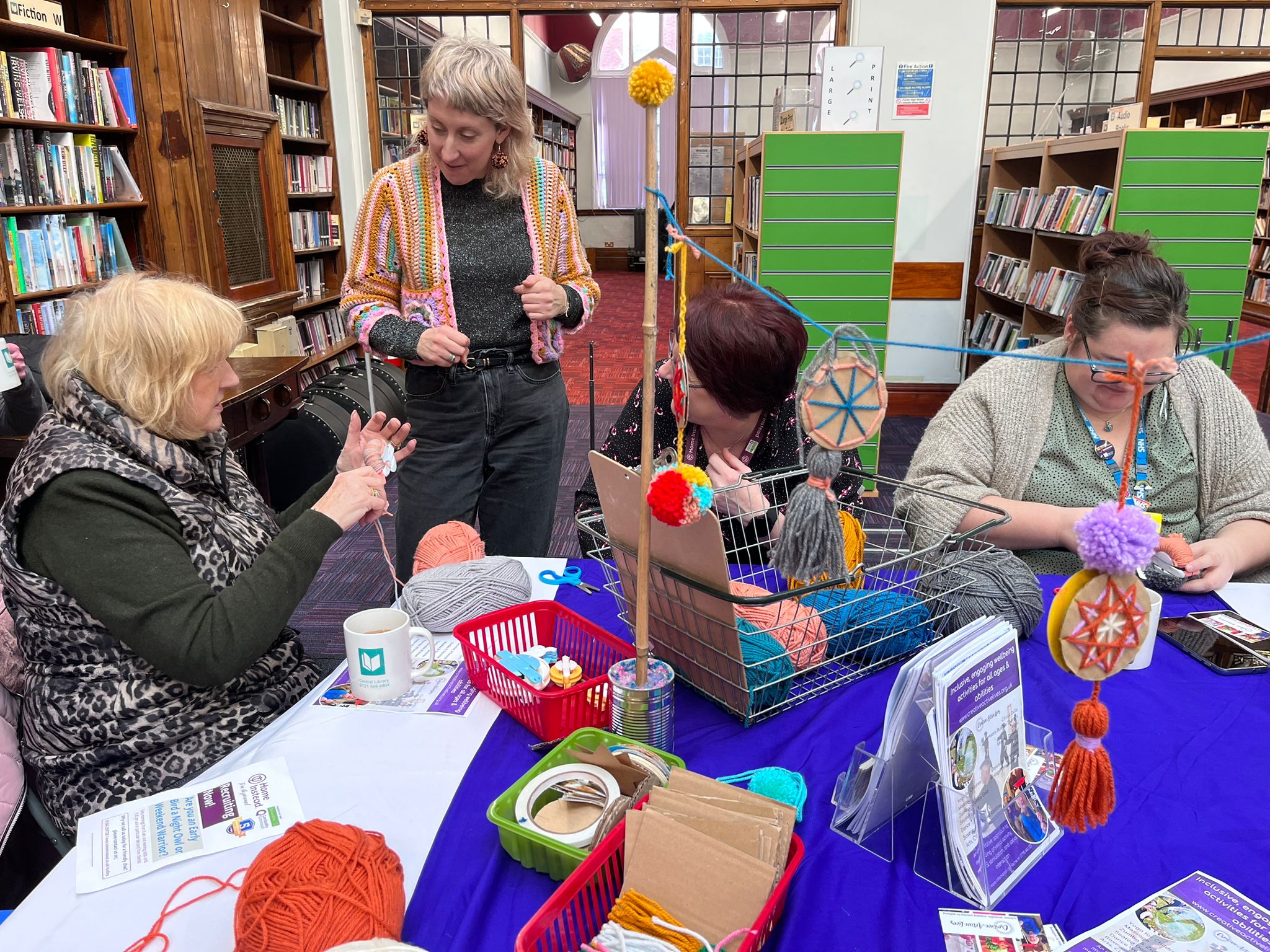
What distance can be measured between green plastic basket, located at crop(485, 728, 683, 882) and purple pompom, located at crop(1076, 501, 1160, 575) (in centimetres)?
44

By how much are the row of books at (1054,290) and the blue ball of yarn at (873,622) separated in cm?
362

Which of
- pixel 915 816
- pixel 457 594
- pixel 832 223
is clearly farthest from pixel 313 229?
pixel 915 816

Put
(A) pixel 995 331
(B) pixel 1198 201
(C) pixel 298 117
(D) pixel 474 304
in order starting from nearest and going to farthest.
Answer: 1. (D) pixel 474 304
2. (B) pixel 1198 201
3. (C) pixel 298 117
4. (A) pixel 995 331

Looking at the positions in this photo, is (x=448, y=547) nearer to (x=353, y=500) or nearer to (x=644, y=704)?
(x=353, y=500)

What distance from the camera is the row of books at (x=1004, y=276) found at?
4945mm

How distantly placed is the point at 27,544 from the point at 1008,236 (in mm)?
5744

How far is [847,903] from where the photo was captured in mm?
762

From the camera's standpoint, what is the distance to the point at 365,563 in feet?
11.2

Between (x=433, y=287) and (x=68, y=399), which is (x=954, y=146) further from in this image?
(x=68, y=399)

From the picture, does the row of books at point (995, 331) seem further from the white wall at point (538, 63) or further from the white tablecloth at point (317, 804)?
the white wall at point (538, 63)

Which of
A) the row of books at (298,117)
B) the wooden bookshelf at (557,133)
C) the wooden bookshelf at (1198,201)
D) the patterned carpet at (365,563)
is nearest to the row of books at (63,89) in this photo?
the row of books at (298,117)

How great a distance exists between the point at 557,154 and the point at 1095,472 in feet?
41.8

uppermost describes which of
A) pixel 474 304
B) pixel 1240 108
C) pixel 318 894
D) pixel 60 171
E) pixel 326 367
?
pixel 1240 108

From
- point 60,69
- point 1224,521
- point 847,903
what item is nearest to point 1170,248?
point 1224,521
